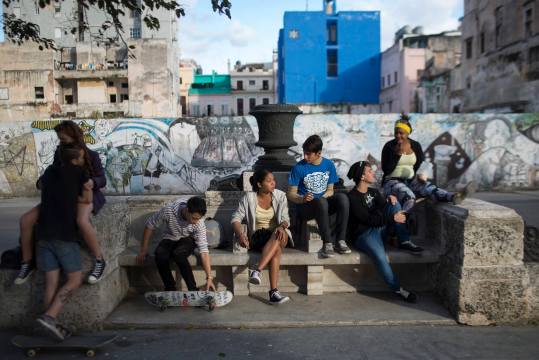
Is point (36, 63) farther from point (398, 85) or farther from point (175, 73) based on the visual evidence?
point (398, 85)

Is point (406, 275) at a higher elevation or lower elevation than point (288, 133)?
lower

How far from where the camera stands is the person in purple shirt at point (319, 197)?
186 inches

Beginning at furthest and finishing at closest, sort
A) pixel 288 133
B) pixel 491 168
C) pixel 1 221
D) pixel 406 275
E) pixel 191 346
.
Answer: pixel 491 168
pixel 1 221
pixel 288 133
pixel 406 275
pixel 191 346

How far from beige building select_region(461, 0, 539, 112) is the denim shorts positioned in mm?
22342

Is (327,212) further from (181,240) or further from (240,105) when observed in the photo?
(240,105)

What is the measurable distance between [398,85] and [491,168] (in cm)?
2984

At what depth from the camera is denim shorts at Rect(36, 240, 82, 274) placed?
3.98m

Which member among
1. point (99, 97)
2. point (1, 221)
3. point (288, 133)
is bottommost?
point (1, 221)

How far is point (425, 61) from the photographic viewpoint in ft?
139

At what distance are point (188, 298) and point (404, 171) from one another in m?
2.77

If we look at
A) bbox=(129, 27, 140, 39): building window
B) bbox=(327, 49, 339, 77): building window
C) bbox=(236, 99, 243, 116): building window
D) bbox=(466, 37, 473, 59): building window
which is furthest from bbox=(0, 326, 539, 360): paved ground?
bbox=(236, 99, 243, 116): building window

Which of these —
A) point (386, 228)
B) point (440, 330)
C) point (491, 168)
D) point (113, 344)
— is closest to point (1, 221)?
point (113, 344)

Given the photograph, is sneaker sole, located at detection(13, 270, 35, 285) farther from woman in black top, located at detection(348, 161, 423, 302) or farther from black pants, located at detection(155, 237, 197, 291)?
woman in black top, located at detection(348, 161, 423, 302)

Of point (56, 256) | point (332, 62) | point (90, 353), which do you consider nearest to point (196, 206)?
point (56, 256)
